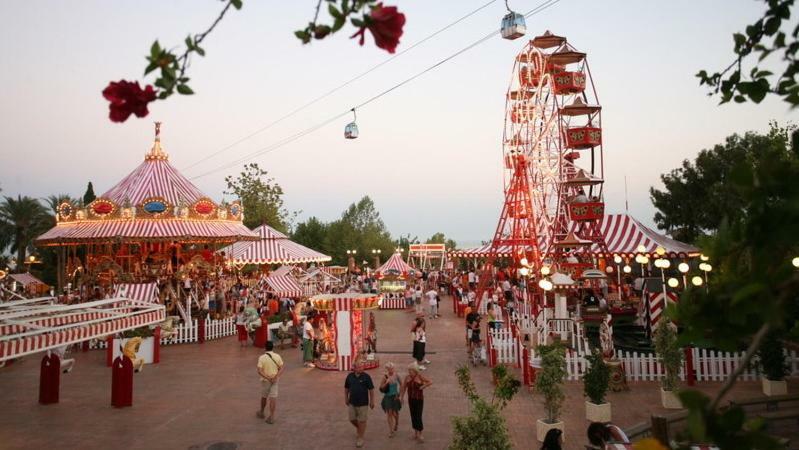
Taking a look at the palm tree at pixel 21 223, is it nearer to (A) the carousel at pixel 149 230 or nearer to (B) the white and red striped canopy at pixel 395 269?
(A) the carousel at pixel 149 230

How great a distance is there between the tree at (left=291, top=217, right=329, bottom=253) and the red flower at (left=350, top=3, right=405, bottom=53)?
2261 inches

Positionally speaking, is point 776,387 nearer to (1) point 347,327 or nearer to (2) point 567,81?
(1) point 347,327

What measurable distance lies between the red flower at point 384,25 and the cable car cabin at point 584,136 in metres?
24.2

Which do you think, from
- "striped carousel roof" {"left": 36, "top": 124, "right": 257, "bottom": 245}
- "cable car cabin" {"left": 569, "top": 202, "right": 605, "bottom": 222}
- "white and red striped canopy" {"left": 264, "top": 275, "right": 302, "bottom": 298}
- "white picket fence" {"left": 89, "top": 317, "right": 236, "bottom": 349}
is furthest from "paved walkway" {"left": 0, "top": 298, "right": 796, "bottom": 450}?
"cable car cabin" {"left": 569, "top": 202, "right": 605, "bottom": 222}

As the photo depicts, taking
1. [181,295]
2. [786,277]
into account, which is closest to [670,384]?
[786,277]

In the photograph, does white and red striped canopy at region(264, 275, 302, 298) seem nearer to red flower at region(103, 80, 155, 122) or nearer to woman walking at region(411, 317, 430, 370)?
woman walking at region(411, 317, 430, 370)

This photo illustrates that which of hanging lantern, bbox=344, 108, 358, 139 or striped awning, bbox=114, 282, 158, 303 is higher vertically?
hanging lantern, bbox=344, 108, 358, 139

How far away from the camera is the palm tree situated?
42.6 metres

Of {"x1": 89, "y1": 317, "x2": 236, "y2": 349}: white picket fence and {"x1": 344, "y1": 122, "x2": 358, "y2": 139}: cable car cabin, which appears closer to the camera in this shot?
{"x1": 344, "y1": 122, "x2": 358, "y2": 139}: cable car cabin

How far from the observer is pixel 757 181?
1400 millimetres

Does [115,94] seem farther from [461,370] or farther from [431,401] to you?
[431,401]

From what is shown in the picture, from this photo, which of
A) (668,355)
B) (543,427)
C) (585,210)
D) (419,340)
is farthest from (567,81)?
(543,427)

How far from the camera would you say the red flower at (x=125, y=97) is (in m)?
1.80

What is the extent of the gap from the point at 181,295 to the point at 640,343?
1728 centimetres
